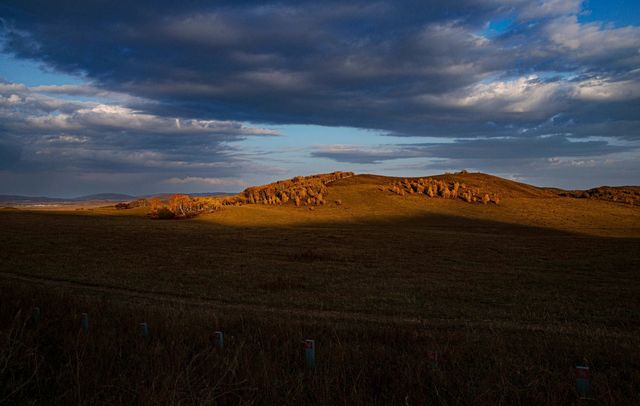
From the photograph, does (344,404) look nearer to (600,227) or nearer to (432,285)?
(432,285)

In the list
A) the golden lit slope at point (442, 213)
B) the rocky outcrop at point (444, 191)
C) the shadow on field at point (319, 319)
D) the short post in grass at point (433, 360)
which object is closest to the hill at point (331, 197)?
the rocky outcrop at point (444, 191)

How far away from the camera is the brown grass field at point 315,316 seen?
589 cm

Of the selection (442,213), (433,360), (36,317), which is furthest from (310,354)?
(442,213)

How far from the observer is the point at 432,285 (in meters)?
22.9

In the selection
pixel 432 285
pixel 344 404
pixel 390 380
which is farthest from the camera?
pixel 432 285

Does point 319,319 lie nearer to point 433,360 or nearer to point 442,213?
point 433,360

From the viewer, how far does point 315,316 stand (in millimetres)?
15016

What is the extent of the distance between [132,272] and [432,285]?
1638cm

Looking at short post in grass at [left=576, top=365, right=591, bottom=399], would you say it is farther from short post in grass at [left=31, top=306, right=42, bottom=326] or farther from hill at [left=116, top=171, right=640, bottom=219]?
hill at [left=116, top=171, right=640, bottom=219]

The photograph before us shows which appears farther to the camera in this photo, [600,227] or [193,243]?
[600,227]

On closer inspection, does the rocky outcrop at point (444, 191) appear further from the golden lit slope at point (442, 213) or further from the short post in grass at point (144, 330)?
the short post in grass at point (144, 330)

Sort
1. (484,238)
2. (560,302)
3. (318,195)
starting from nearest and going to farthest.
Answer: (560,302) → (484,238) → (318,195)

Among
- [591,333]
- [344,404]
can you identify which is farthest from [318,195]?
[344,404]

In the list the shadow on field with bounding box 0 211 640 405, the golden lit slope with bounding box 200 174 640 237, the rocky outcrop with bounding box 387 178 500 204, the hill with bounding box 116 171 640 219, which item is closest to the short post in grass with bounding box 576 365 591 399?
the shadow on field with bounding box 0 211 640 405
